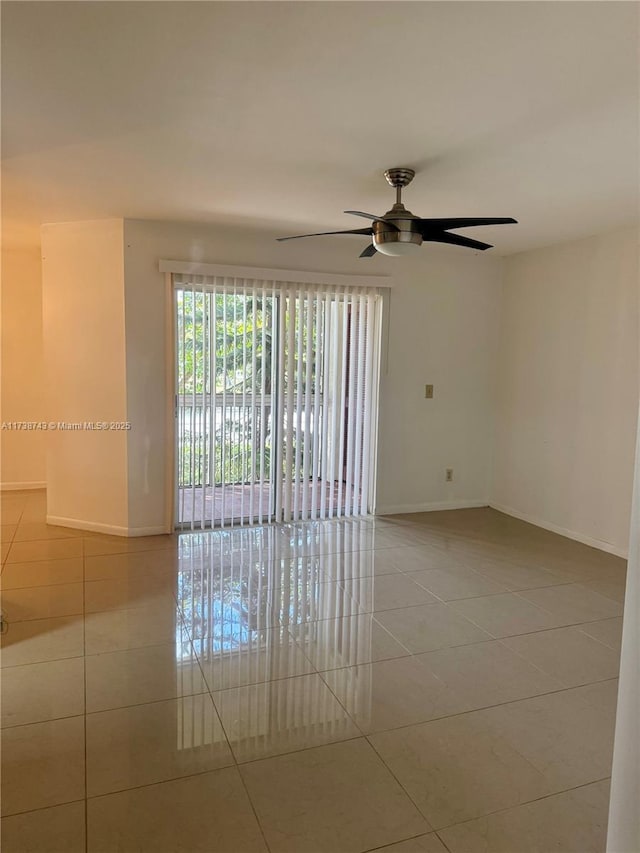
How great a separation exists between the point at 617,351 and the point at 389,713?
125 inches

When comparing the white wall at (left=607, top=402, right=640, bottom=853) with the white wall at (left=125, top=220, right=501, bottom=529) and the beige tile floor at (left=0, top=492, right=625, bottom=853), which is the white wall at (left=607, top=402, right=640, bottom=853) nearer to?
the beige tile floor at (left=0, top=492, right=625, bottom=853)

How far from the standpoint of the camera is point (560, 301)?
4660 millimetres

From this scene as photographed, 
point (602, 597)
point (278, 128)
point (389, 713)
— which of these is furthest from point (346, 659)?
point (278, 128)

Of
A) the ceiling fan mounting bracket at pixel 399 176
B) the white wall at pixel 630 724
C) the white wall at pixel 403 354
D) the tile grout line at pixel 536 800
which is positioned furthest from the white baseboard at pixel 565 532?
the white wall at pixel 630 724

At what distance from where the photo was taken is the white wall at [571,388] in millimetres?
4129

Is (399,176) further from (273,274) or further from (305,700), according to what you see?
(305,700)

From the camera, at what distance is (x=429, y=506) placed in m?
5.36

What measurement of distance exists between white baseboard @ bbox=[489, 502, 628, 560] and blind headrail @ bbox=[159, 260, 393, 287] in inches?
92.9

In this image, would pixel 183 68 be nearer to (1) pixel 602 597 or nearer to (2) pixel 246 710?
(2) pixel 246 710

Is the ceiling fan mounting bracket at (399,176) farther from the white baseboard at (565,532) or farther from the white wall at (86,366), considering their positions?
the white baseboard at (565,532)

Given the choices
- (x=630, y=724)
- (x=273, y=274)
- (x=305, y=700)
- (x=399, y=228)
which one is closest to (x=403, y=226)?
(x=399, y=228)

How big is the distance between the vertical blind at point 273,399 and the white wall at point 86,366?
1.49ft

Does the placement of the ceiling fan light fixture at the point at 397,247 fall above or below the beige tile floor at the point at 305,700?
above

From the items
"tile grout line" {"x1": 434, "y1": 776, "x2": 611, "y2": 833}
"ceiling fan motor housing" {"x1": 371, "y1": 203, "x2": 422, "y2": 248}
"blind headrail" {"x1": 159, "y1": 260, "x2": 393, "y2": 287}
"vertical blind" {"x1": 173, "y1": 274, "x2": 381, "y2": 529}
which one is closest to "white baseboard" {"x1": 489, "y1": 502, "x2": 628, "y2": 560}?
"vertical blind" {"x1": 173, "y1": 274, "x2": 381, "y2": 529}
